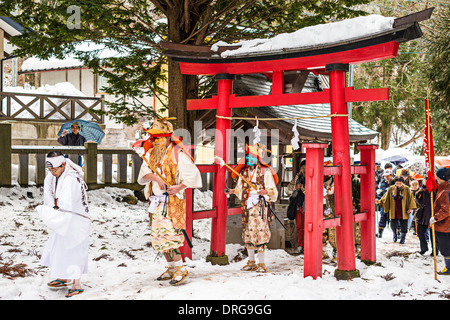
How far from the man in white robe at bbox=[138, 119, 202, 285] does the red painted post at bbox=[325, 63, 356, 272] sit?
7.27 feet

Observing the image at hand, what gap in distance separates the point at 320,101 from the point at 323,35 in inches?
39.6

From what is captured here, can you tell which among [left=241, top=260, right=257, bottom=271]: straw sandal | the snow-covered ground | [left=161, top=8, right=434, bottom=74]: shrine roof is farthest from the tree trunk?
[left=241, top=260, right=257, bottom=271]: straw sandal

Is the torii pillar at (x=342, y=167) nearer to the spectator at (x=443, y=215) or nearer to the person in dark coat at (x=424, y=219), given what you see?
the spectator at (x=443, y=215)

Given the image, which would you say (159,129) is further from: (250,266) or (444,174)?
(444,174)

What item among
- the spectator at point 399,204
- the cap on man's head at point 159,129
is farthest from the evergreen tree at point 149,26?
the spectator at point 399,204

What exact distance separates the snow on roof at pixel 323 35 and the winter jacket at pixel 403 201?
617 centimetres

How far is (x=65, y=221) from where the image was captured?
18.2ft

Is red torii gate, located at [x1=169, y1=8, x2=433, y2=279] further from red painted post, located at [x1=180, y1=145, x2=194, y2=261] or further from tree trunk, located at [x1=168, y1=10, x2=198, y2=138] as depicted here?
tree trunk, located at [x1=168, y1=10, x2=198, y2=138]

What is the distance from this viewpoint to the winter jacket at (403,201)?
11.8m

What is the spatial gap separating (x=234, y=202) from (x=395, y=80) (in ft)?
61.0

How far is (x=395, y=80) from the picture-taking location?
26578 millimetres

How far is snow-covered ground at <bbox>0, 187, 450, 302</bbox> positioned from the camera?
19.0 ft

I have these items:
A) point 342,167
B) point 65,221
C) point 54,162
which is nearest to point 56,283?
point 65,221
